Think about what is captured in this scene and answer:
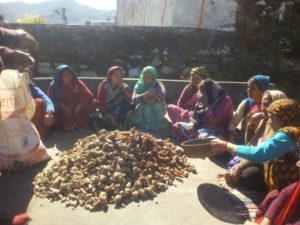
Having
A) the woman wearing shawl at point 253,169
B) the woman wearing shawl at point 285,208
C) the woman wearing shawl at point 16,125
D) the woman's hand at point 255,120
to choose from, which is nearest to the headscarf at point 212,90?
the woman's hand at point 255,120

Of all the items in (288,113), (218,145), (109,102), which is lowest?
(109,102)

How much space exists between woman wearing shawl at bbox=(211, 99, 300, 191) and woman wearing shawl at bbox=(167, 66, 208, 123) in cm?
289

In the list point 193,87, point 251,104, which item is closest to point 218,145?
point 251,104

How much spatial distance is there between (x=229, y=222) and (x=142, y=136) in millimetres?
1672

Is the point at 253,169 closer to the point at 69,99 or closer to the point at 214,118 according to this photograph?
the point at 214,118

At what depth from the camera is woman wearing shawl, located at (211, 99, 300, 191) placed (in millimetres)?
3359

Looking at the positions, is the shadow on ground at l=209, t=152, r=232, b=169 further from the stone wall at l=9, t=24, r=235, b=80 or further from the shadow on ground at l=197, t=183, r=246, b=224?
the stone wall at l=9, t=24, r=235, b=80

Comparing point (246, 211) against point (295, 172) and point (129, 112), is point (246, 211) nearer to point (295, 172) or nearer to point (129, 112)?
point (295, 172)

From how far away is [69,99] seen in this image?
6.57 metres

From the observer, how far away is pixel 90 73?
9242mm

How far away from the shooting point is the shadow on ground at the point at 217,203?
369cm

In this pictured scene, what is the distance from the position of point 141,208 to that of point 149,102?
3.04 meters

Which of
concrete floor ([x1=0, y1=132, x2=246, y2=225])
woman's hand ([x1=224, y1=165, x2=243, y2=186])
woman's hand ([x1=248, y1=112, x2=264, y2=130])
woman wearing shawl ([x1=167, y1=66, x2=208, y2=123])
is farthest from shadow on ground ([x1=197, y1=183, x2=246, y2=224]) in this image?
woman wearing shawl ([x1=167, y1=66, x2=208, y2=123])

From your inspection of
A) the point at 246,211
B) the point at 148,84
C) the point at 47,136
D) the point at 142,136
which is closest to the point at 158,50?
the point at 148,84
